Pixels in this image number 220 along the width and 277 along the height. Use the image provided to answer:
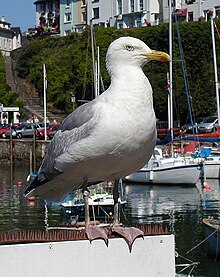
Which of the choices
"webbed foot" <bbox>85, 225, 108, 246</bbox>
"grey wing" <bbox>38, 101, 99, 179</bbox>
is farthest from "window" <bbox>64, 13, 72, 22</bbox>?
"webbed foot" <bbox>85, 225, 108, 246</bbox>

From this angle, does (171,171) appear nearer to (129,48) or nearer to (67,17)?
(129,48)

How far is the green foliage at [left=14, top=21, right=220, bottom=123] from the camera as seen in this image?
52.7m

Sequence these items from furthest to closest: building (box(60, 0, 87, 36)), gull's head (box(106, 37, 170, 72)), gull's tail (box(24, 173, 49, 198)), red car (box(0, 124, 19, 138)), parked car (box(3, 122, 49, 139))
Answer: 1. building (box(60, 0, 87, 36))
2. red car (box(0, 124, 19, 138))
3. parked car (box(3, 122, 49, 139))
4. gull's tail (box(24, 173, 49, 198))
5. gull's head (box(106, 37, 170, 72))

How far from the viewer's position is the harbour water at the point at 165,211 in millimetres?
20156

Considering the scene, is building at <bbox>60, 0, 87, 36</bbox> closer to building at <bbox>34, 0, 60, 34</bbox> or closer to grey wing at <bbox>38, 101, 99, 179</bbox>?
building at <bbox>34, 0, 60, 34</bbox>

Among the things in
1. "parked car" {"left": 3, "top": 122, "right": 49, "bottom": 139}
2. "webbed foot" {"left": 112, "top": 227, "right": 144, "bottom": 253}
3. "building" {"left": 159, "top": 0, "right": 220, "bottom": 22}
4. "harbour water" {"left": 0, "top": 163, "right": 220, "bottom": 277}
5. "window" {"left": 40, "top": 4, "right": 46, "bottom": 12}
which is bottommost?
"harbour water" {"left": 0, "top": 163, "right": 220, "bottom": 277}

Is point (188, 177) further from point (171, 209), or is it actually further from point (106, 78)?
point (106, 78)

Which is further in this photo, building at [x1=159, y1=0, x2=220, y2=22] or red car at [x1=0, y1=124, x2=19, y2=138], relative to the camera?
building at [x1=159, y1=0, x2=220, y2=22]

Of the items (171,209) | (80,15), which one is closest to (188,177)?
(171,209)

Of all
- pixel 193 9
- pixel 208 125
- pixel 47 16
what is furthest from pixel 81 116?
pixel 47 16

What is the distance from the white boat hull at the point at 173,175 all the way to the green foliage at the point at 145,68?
13851 millimetres

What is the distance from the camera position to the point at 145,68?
56312mm

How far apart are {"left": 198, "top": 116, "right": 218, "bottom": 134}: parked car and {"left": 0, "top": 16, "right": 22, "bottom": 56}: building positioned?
47.3 meters

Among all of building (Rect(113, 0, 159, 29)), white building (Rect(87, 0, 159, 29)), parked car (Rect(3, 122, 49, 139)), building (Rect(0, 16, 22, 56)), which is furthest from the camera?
building (Rect(0, 16, 22, 56))
